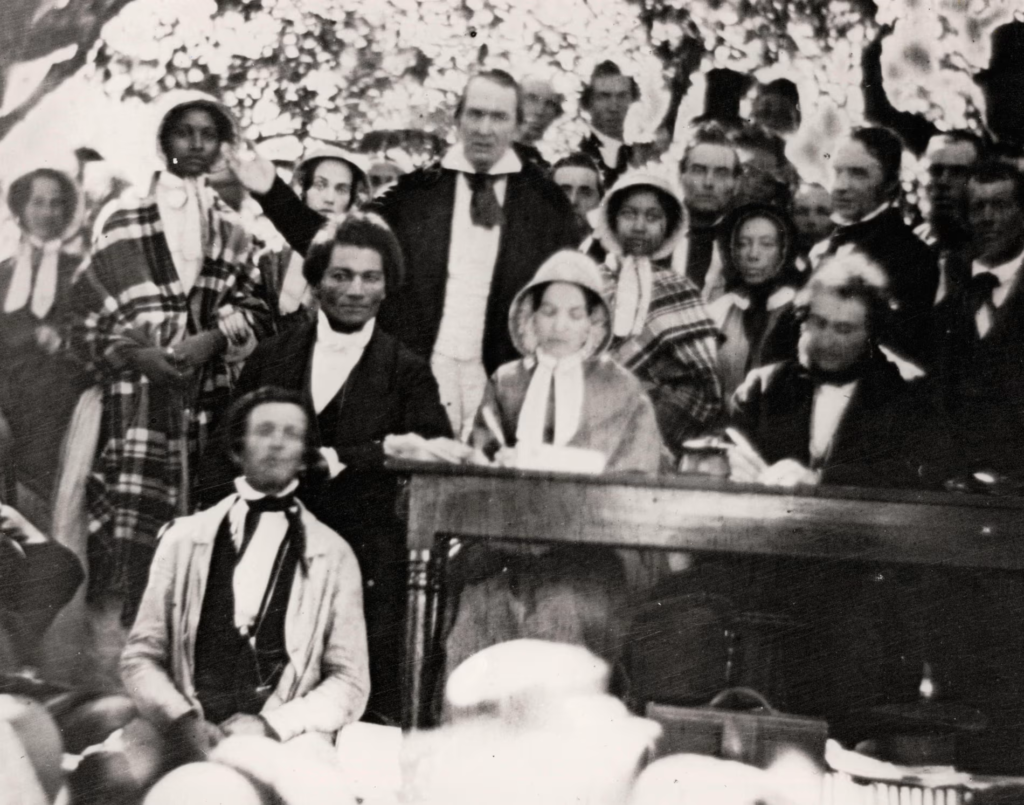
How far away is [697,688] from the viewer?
4.94 meters

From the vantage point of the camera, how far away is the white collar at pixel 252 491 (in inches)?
200

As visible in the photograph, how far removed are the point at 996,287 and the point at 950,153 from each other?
55 cm

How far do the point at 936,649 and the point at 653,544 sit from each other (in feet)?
3.64

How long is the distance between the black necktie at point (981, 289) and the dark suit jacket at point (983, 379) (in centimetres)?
2

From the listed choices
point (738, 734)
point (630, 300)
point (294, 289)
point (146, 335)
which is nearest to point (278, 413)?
point (294, 289)

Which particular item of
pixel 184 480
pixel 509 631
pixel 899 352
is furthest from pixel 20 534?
pixel 899 352

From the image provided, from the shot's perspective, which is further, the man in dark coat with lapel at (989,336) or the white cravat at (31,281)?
the white cravat at (31,281)

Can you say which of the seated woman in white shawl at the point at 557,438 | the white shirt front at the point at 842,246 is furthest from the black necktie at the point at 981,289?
the seated woman in white shawl at the point at 557,438

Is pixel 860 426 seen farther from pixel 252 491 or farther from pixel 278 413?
pixel 252 491

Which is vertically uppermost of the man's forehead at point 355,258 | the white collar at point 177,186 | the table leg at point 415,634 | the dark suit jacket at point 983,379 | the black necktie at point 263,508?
the white collar at point 177,186

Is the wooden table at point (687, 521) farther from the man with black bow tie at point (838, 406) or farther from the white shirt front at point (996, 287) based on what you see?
the white shirt front at point (996, 287)

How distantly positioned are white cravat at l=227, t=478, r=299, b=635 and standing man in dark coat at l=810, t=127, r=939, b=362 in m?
2.28

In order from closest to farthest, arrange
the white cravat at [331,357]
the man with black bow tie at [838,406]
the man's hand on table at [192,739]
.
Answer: the man's hand on table at [192,739] < the man with black bow tie at [838,406] < the white cravat at [331,357]

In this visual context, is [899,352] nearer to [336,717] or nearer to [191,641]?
[336,717]
